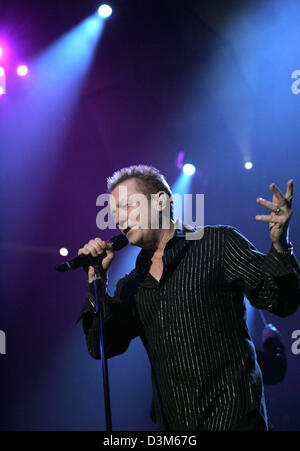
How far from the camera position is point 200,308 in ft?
6.51

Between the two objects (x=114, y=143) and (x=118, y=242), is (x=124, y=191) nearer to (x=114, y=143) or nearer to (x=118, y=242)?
(x=118, y=242)

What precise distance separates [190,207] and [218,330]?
3.12 metres

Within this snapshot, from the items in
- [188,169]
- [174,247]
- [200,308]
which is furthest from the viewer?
[188,169]

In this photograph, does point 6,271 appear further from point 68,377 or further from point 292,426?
point 292,426

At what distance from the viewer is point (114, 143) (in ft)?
16.3

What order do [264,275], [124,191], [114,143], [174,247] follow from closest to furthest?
1. [264,275]
2. [174,247]
3. [124,191]
4. [114,143]

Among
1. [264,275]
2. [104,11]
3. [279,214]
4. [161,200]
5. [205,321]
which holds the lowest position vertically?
[205,321]

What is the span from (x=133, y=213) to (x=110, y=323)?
57 centimetres

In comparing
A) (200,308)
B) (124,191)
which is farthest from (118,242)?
(200,308)

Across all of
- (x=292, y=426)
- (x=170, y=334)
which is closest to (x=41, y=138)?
(x=170, y=334)

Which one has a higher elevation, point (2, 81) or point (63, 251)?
point (2, 81)

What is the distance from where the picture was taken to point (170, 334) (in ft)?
6.57

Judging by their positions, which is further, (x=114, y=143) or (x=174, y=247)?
(x=114, y=143)

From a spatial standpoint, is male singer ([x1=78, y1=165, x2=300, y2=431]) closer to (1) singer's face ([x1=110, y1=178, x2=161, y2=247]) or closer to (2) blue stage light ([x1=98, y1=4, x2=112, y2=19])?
(1) singer's face ([x1=110, y1=178, x2=161, y2=247])
